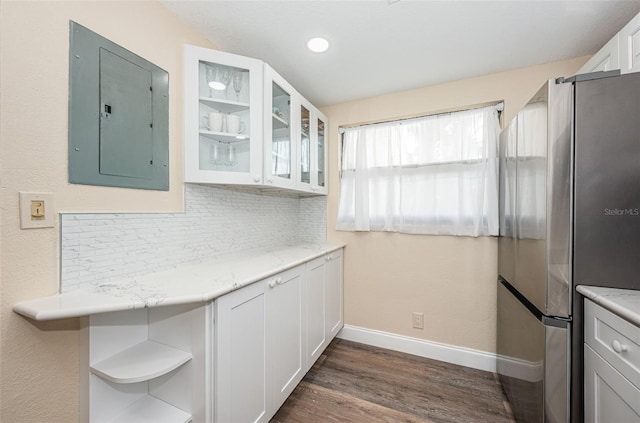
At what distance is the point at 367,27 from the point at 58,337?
2060mm

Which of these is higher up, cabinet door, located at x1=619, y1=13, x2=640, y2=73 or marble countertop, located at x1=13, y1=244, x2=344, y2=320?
cabinet door, located at x1=619, y1=13, x2=640, y2=73

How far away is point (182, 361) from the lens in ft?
3.32

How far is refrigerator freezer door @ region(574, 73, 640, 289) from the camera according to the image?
1011 millimetres

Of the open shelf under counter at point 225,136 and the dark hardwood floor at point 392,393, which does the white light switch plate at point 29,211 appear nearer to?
the open shelf under counter at point 225,136

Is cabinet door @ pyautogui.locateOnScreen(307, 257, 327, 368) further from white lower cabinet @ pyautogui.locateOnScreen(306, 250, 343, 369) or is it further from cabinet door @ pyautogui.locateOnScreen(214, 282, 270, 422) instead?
cabinet door @ pyautogui.locateOnScreen(214, 282, 270, 422)

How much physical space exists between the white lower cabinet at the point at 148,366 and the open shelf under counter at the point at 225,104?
1.14 metres

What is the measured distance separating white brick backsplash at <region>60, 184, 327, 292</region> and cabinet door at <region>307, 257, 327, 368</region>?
539 millimetres

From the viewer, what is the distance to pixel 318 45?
5.28 feet

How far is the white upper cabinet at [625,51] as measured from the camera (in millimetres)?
1167

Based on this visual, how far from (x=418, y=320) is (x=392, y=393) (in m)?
0.66

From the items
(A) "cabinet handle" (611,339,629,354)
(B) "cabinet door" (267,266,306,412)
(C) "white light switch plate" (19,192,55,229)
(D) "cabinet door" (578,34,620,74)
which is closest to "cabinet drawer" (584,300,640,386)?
(A) "cabinet handle" (611,339,629,354)

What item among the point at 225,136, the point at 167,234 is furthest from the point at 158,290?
the point at 225,136

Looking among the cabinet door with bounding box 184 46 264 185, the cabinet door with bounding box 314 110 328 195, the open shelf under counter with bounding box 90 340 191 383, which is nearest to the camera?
the open shelf under counter with bounding box 90 340 191 383

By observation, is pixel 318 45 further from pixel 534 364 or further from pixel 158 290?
pixel 534 364
